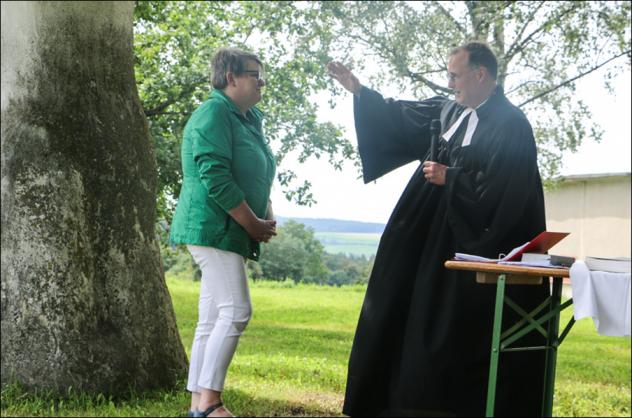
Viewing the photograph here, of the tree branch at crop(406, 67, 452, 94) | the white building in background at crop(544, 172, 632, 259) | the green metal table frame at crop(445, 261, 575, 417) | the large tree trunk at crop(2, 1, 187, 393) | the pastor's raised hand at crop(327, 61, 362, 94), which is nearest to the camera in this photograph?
the green metal table frame at crop(445, 261, 575, 417)

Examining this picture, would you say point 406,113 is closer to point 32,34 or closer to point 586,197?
point 32,34

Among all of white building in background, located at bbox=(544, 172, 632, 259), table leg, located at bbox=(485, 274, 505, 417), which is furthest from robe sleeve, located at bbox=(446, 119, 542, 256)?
white building in background, located at bbox=(544, 172, 632, 259)

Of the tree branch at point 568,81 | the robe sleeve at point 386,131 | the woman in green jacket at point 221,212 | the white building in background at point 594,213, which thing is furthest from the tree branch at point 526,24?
the woman in green jacket at point 221,212

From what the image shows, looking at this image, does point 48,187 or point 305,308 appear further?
point 305,308

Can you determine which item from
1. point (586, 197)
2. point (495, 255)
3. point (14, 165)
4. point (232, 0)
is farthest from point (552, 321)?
point (586, 197)

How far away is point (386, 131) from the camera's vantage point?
5090mm

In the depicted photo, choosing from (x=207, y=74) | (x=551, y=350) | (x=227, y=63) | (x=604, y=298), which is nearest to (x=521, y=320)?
(x=551, y=350)

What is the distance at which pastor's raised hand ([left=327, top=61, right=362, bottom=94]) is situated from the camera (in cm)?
488

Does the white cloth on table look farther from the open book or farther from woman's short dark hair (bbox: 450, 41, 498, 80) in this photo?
woman's short dark hair (bbox: 450, 41, 498, 80)

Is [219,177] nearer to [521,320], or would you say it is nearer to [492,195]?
[492,195]

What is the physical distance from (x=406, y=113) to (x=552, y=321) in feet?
4.89

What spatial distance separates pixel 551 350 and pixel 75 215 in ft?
9.35

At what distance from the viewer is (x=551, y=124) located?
1645cm

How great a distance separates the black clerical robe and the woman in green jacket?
2.39 ft
